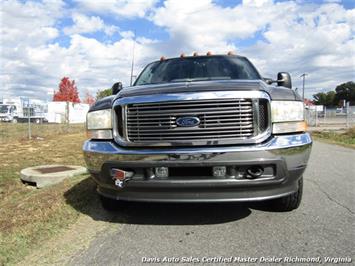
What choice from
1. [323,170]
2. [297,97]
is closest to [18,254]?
[297,97]

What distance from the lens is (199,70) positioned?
5.47m

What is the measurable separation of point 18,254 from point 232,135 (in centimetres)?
214

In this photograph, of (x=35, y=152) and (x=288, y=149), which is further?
(x=35, y=152)

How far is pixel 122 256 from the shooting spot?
3389mm

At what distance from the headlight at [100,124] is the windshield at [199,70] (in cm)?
129

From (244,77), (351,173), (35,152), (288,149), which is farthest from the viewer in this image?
(35,152)

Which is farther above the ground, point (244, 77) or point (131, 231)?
point (244, 77)

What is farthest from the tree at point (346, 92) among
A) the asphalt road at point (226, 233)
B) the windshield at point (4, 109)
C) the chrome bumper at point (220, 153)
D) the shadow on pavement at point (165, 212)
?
the chrome bumper at point (220, 153)

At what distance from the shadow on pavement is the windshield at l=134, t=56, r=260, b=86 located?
62.8 inches

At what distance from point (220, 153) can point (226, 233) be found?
820mm

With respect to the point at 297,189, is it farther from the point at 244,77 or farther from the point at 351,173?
the point at 351,173

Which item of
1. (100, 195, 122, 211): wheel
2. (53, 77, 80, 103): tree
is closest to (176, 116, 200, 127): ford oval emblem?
(100, 195, 122, 211): wheel

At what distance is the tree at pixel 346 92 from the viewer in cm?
10406

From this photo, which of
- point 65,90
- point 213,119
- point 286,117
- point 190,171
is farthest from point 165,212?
point 65,90
